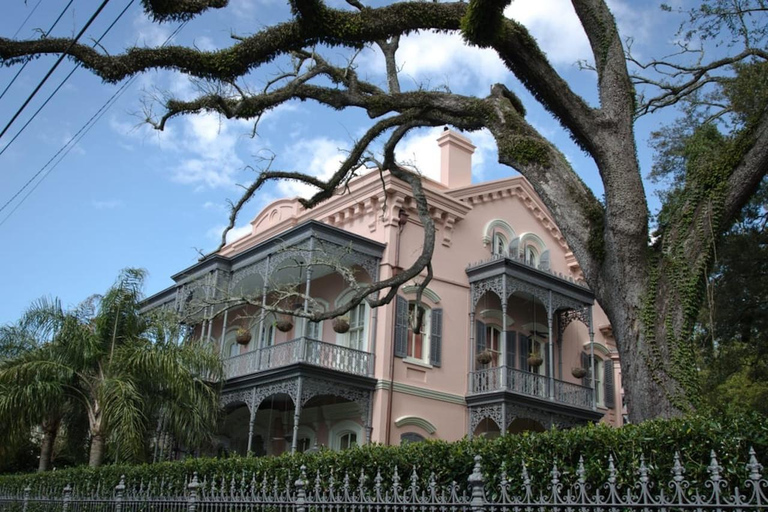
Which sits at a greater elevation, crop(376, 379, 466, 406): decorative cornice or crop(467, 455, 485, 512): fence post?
crop(376, 379, 466, 406): decorative cornice

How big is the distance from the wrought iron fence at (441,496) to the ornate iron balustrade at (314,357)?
5990 millimetres

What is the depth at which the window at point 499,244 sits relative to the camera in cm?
2256

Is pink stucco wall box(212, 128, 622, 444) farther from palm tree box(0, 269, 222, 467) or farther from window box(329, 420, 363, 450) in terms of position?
palm tree box(0, 269, 222, 467)

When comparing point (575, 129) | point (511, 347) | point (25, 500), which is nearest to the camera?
point (575, 129)

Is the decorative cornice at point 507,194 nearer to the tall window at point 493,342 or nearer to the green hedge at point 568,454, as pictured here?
the tall window at point 493,342

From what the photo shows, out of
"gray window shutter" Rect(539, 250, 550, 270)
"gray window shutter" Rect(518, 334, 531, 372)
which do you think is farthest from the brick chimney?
"gray window shutter" Rect(518, 334, 531, 372)

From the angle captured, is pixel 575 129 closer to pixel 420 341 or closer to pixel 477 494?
pixel 477 494

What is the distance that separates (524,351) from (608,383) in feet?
13.4

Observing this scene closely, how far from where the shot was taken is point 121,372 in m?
15.5

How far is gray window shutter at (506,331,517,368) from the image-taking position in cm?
2166

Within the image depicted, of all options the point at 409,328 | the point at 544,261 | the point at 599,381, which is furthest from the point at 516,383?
the point at 599,381

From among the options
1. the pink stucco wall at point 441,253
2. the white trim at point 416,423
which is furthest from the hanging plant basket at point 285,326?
the white trim at point 416,423

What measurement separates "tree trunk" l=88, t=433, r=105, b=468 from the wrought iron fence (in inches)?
53.3

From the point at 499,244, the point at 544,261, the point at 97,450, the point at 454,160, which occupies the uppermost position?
the point at 454,160
